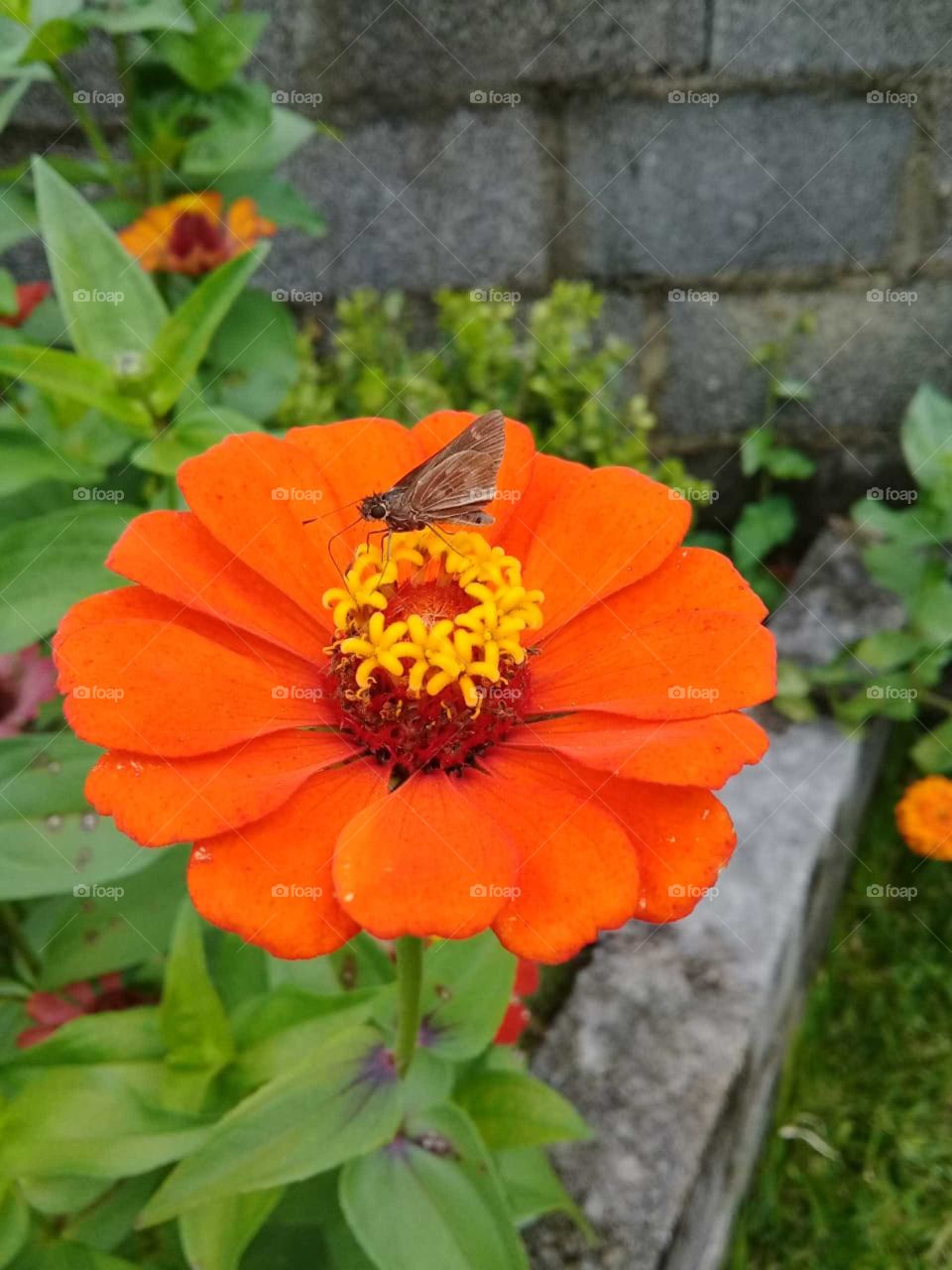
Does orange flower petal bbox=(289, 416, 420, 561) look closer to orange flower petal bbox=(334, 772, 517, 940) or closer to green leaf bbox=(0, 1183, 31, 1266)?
orange flower petal bbox=(334, 772, 517, 940)

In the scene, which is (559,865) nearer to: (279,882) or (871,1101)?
(279,882)

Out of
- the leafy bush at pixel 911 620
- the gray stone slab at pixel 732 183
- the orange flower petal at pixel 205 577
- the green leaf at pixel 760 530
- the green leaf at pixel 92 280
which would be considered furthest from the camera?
the green leaf at pixel 760 530

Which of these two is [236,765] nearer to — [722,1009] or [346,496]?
[346,496]

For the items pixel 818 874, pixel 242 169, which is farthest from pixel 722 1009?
pixel 242 169

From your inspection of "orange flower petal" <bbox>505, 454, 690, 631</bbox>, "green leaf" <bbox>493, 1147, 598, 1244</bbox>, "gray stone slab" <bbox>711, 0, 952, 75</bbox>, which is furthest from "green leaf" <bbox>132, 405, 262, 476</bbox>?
"gray stone slab" <bbox>711, 0, 952, 75</bbox>

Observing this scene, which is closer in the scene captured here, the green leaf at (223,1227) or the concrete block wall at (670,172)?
the green leaf at (223,1227)

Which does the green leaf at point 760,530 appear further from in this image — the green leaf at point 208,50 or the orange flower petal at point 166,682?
the orange flower petal at point 166,682

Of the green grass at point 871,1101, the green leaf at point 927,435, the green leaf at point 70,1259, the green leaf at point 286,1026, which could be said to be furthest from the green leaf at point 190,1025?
the green leaf at point 927,435
